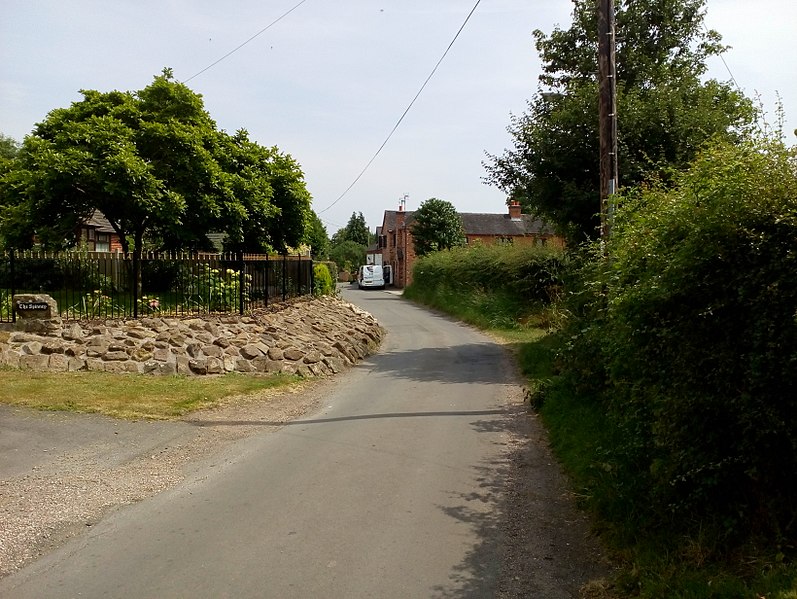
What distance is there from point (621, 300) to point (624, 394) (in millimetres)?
961

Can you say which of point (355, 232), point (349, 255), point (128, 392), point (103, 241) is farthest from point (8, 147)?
point (355, 232)

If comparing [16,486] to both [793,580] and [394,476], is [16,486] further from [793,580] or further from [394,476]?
[793,580]

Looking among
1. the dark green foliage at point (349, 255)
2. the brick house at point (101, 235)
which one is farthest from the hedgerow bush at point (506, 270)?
the dark green foliage at point (349, 255)

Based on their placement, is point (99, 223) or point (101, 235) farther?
point (101, 235)

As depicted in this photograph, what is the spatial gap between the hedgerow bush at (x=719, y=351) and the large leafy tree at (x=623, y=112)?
27.3ft

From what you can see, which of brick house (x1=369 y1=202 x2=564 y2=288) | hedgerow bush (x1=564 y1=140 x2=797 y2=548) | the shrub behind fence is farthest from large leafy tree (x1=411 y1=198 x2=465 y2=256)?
hedgerow bush (x1=564 y1=140 x2=797 y2=548)

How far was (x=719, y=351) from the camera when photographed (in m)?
4.23

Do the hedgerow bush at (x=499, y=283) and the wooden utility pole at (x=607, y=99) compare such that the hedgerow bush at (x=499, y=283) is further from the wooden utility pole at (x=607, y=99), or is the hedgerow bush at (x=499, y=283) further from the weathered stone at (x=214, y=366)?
the weathered stone at (x=214, y=366)

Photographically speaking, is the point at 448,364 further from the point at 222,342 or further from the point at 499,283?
the point at 499,283

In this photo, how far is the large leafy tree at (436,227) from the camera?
5906 centimetres

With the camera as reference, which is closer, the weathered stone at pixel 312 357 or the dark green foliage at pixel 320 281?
the weathered stone at pixel 312 357

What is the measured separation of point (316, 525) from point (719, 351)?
3297 mm

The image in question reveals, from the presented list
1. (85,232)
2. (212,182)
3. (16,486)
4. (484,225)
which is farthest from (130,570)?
(484,225)

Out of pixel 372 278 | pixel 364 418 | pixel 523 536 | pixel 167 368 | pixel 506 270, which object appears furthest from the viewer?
pixel 372 278
